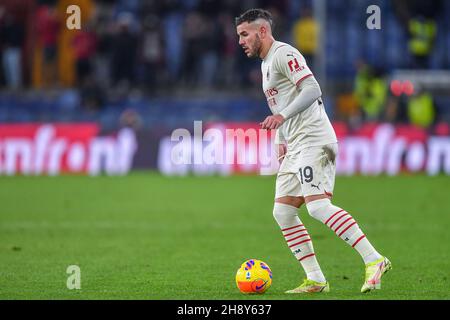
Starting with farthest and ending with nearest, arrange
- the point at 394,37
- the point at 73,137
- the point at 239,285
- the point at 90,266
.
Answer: the point at 394,37 → the point at 73,137 → the point at 90,266 → the point at 239,285

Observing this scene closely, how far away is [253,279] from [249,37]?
2.12 meters

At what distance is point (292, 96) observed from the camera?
9.62 metres

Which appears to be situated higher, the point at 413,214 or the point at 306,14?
the point at 306,14

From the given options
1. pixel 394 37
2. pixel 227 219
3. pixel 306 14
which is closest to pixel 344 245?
pixel 227 219

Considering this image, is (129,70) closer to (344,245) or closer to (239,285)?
(344,245)

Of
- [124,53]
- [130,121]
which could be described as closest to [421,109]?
[130,121]

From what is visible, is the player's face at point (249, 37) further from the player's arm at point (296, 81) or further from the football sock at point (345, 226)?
the football sock at point (345, 226)

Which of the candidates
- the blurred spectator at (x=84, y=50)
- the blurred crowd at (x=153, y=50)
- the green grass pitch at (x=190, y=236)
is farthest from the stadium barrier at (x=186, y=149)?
the blurred spectator at (x=84, y=50)

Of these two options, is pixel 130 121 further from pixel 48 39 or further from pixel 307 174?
pixel 307 174

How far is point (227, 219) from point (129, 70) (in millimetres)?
11911

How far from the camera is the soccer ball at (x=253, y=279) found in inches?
369

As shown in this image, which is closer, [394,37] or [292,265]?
[292,265]
